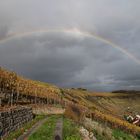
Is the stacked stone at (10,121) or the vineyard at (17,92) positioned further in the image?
the vineyard at (17,92)

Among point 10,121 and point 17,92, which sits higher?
point 17,92

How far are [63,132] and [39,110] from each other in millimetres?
37649

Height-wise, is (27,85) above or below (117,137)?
above

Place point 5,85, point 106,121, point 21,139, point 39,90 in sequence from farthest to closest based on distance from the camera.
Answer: point 39,90 < point 106,121 < point 5,85 < point 21,139

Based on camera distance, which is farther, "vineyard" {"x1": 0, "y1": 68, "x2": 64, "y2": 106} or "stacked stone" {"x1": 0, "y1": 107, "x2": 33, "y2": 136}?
"vineyard" {"x1": 0, "y1": 68, "x2": 64, "y2": 106}

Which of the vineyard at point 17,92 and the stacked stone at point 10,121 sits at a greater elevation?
the vineyard at point 17,92

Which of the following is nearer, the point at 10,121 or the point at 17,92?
the point at 10,121

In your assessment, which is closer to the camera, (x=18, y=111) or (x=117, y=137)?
(x=18, y=111)

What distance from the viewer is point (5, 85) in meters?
66.6

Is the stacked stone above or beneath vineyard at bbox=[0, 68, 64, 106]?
beneath

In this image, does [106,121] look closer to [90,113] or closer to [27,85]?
[90,113]

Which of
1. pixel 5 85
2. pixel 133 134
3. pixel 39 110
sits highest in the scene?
pixel 5 85

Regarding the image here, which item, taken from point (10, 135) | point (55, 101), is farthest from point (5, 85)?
point (55, 101)

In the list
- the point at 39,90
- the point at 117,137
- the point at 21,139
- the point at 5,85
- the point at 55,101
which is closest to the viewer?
the point at 21,139
